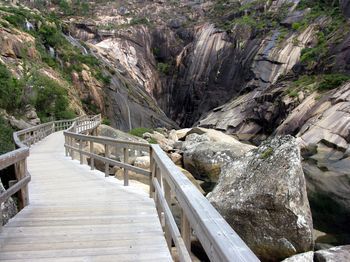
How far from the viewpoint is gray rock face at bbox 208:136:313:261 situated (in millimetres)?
7672

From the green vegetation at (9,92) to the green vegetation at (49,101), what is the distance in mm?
2668

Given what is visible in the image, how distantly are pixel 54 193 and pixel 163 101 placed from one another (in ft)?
178

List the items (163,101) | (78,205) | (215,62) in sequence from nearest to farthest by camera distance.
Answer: (78,205) < (215,62) < (163,101)

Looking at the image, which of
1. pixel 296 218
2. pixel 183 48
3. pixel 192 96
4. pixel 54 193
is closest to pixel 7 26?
pixel 192 96

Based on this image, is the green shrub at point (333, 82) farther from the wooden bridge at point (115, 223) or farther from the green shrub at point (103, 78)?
the wooden bridge at point (115, 223)

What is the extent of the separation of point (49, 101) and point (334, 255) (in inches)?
1172

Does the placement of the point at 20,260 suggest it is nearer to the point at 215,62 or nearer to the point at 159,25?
the point at 215,62

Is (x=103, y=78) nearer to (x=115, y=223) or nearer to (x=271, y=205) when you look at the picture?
(x=271, y=205)

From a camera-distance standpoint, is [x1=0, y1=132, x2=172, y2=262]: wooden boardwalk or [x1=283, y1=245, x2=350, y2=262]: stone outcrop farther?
[x1=283, y1=245, x2=350, y2=262]: stone outcrop

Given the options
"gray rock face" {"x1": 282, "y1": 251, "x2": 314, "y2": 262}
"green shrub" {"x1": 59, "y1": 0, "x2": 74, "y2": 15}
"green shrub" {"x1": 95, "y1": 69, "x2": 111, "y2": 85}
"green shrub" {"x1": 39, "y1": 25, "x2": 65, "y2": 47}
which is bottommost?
"gray rock face" {"x1": 282, "y1": 251, "x2": 314, "y2": 262}

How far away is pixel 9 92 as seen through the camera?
2595 centimetres

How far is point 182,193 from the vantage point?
10.5ft

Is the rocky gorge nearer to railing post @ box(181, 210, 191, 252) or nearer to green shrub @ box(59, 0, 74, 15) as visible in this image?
green shrub @ box(59, 0, 74, 15)

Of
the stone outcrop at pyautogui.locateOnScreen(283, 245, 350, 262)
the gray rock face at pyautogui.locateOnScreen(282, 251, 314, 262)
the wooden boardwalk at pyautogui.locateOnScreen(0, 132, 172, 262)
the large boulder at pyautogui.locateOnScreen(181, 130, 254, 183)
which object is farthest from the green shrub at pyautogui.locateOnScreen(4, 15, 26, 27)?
the stone outcrop at pyautogui.locateOnScreen(283, 245, 350, 262)
